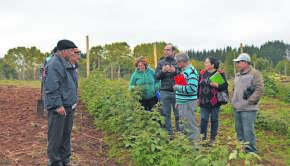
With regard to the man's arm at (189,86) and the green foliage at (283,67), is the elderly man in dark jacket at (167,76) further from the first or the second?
the green foliage at (283,67)

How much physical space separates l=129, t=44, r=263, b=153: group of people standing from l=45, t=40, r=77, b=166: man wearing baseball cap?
1.75 metres

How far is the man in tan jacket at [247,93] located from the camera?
6258 millimetres

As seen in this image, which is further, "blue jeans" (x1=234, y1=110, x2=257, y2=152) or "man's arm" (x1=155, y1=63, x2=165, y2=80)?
"man's arm" (x1=155, y1=63, x2=165, y2=80)

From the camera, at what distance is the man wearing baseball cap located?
185 inches

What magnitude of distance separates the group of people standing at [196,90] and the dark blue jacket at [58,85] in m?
1.73

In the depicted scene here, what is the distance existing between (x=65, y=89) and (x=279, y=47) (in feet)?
181

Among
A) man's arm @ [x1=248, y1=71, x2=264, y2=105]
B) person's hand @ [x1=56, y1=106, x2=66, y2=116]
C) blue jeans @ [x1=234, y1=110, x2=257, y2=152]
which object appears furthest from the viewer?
blue jeans @ [x1=234, y1=110, x2=257, y2=152]

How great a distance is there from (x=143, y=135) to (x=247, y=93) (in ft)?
6.64

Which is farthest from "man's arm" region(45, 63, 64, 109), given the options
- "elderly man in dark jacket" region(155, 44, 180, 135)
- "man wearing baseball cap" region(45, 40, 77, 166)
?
"elderly man in dark jacket" region(155, 44, 180, 135)

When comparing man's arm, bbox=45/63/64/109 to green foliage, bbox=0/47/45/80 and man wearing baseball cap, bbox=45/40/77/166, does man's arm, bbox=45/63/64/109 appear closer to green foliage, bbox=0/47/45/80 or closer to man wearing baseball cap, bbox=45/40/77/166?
man wearing baseball cap, bbox=45/40/77/166

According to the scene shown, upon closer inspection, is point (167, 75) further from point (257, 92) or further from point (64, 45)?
point (64, 45)

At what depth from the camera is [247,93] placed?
20.8 ft

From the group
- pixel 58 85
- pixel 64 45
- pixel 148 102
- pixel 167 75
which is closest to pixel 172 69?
pixel 167 75

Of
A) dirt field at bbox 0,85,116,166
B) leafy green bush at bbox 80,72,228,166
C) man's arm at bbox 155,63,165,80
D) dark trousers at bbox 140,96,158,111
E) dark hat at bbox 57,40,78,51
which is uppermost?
dark hat at bbox 57,40,78,51
